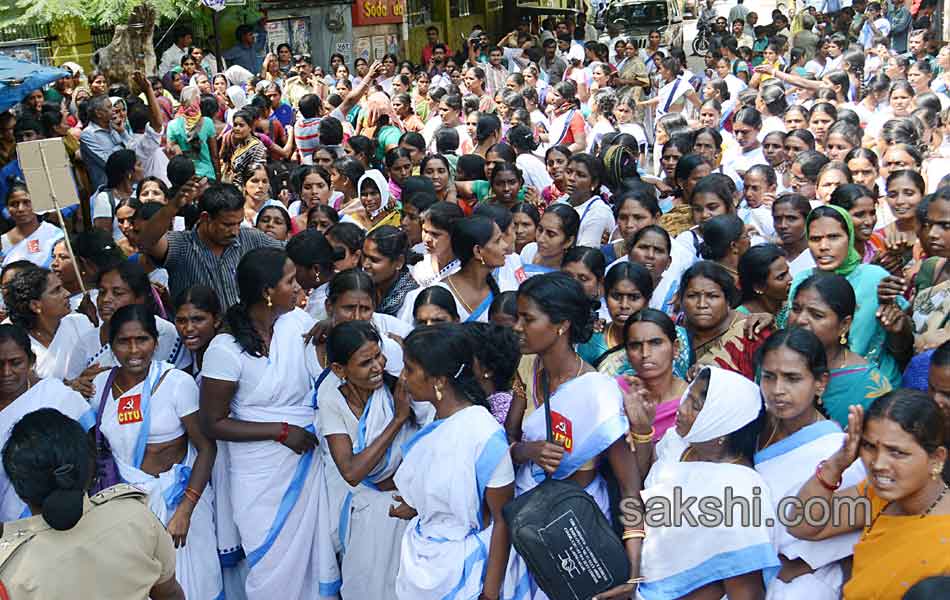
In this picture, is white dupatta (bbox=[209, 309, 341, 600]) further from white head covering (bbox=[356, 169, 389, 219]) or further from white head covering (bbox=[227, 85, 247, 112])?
white head covering (bbox=[227, 85, 247, 112])

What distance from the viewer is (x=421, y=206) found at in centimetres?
539

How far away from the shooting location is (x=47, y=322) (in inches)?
164

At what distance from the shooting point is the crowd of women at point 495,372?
9.00ft

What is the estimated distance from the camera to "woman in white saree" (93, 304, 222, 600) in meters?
3.61

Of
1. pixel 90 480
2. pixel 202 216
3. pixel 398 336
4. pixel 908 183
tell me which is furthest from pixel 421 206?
pixel 90 480

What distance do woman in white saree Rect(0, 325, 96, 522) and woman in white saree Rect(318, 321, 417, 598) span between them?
0.89 metres

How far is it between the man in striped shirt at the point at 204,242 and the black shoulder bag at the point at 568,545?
8.15ft

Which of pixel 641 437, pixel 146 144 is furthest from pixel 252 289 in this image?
pixel 146 144

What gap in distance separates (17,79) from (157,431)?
3452 mm

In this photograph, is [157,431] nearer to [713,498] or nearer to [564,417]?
[564,417]

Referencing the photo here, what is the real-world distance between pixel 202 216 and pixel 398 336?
1.49 metres

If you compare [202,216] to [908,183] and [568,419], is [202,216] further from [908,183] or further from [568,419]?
[908,183]

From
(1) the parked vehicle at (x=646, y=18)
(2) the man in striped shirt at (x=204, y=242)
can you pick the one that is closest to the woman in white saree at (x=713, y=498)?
(2) the man in striped shirt at (x=204, y=242)

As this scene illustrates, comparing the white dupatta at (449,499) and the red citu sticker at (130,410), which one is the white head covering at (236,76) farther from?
the white dupatta at (449,499)
